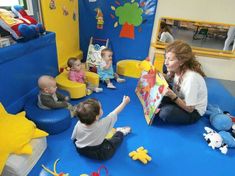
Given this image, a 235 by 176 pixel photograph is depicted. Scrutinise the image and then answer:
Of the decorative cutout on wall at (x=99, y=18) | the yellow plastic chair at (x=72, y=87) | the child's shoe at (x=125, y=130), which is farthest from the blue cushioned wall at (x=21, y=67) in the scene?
the decorative cutout on wall at (x=99, y=18)

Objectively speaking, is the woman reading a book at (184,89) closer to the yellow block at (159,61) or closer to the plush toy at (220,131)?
the plush toy at (220,131)

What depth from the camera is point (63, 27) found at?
113 inches

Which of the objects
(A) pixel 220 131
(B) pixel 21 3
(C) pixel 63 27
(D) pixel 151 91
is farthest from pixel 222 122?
(B) pixel 21 3

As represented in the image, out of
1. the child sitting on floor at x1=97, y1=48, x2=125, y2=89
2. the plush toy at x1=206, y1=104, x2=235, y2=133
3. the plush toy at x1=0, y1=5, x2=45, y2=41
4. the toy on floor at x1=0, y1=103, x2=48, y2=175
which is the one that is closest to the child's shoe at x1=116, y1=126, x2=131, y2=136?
the toy on floor at x1=0, y1=103, x2=48, y2=175

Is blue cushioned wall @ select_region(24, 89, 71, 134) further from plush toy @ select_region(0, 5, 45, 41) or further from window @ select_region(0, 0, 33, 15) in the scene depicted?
window @ select_region(0, 0, 33, 15)

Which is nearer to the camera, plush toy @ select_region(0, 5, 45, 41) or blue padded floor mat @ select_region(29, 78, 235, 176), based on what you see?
blue padded floor mat @ select_region(29, 78, 235, 176)

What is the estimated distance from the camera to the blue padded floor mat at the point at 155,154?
1.48 meters

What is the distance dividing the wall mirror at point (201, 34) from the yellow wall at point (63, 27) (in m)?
1.39

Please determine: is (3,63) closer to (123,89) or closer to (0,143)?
(0,143)

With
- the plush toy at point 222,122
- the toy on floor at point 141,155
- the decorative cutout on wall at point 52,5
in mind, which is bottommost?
the toy on floor at point 141,155

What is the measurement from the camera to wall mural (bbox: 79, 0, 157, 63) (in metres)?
3.13

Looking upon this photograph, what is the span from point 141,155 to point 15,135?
0.95 m

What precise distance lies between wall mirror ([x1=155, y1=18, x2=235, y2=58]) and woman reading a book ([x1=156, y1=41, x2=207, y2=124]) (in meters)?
1.38

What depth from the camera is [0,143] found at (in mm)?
1276
